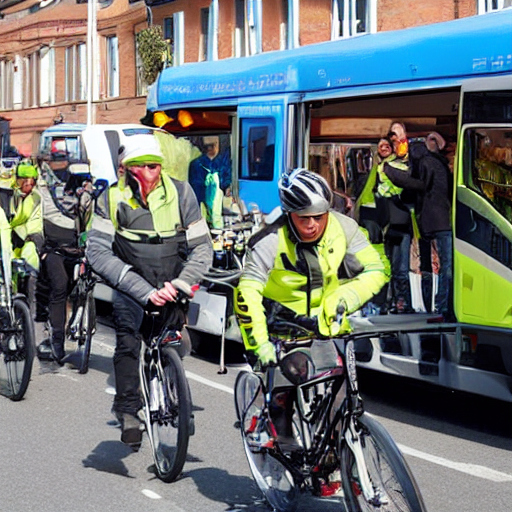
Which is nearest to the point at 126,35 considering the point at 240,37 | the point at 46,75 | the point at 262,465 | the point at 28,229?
the point at 46,75

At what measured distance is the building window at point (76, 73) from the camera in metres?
52.8

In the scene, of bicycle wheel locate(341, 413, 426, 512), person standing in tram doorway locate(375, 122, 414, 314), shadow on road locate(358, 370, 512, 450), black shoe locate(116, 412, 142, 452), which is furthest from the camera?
person standing in tram doorway locate(375, 122, 414, 314)

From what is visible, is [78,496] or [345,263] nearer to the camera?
[345,263]

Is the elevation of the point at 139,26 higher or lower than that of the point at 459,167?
higher

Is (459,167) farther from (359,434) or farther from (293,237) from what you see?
(359,434)

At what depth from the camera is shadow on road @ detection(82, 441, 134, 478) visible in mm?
7910

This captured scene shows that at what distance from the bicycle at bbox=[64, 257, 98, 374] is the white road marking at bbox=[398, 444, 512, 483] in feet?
13.4

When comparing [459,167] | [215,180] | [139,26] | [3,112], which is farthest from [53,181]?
[3,112]

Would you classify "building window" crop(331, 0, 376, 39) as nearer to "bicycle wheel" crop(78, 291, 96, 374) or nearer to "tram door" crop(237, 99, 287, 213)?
"tram door" crop(237, 99, 287, 213)

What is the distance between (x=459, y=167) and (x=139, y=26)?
39194 millimetres

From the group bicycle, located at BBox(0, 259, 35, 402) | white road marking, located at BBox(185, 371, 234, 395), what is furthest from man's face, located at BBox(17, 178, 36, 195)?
white road marking, located at BBox(185, 371, 234, 395)

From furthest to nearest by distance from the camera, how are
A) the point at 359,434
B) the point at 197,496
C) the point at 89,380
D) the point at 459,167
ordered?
the point at 89,380
the point at 459,167
the point at 197,496
the point at 359,434

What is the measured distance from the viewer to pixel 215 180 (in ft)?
49.3

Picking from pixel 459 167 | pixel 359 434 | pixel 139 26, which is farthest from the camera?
pixel 139 26
